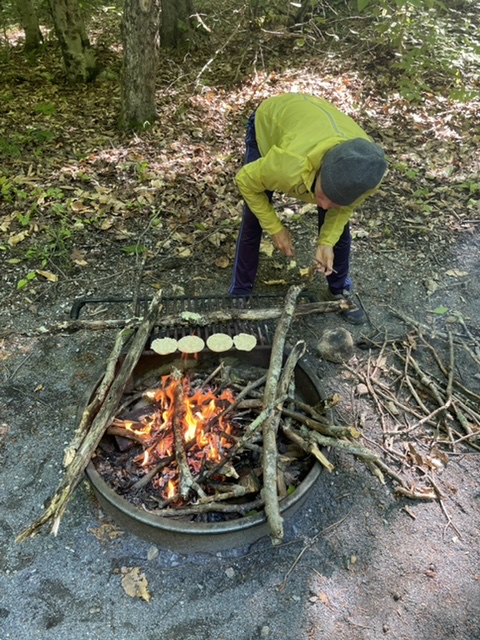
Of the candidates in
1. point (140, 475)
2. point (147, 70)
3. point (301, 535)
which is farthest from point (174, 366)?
point (147, 70)

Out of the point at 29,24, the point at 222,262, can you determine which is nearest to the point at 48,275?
the point at 222,262

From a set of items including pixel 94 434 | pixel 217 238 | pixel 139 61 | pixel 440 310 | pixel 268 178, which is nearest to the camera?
pixel 94 434

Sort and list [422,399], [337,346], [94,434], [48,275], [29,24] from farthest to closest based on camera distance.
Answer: [29,24] < [48,275] < [337,346] < [422,399] < [94,434]

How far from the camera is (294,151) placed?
2795 mm

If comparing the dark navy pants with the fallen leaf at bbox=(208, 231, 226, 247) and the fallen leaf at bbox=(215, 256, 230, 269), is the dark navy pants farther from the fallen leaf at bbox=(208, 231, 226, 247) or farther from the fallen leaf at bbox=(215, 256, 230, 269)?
the fallen leaf at bbox=(208, 231, 226, 247)

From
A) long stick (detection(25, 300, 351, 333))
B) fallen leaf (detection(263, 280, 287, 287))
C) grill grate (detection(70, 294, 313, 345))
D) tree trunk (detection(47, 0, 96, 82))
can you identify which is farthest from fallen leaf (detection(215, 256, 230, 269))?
tree trunk (detection(47, 0, 96, 82))

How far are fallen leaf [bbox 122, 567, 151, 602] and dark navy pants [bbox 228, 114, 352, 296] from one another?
226 centimetres

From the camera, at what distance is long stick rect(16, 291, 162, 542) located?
7.32ft

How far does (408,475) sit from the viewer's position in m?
2.97

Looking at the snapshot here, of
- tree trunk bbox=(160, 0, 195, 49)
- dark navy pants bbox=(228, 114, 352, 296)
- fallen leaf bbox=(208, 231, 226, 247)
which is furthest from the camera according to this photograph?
tree trunk bbox=(160, 0, 195, 49)

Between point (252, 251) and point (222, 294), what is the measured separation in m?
0.48

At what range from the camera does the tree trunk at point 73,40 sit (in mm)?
6603

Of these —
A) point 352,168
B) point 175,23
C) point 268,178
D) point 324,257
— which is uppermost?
point 352,168

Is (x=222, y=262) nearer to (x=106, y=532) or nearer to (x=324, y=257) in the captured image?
(x=324, y=257)
